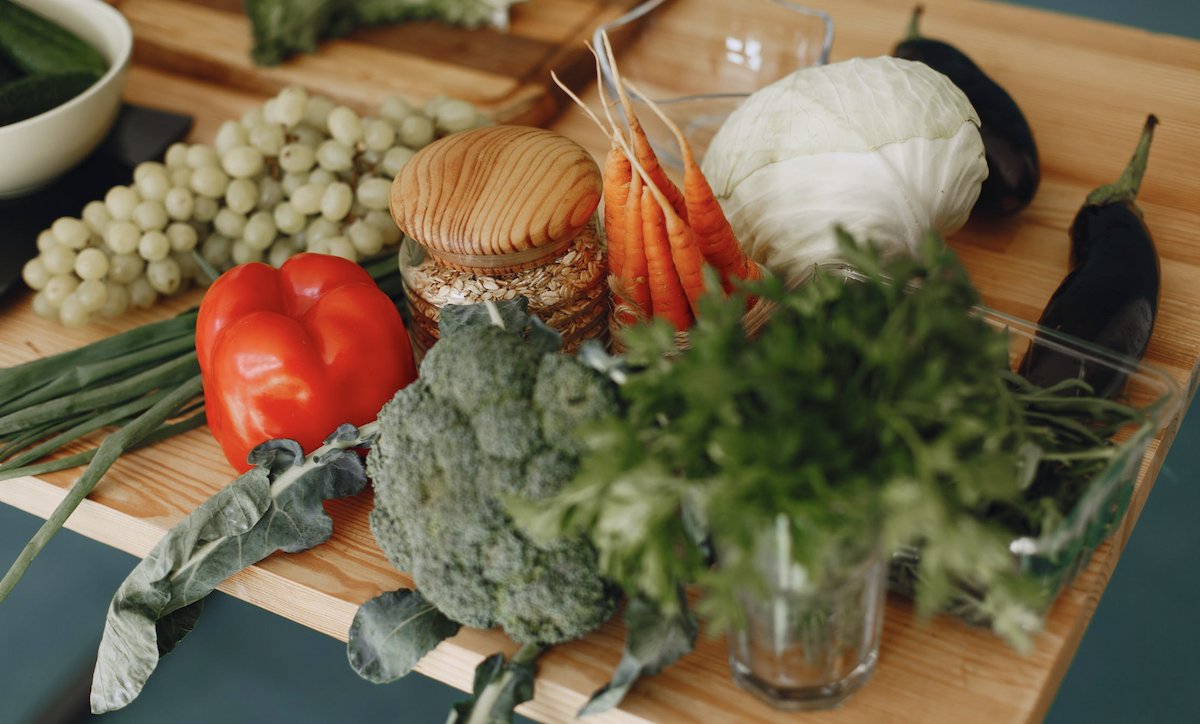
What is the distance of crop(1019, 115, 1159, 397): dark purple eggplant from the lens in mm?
671

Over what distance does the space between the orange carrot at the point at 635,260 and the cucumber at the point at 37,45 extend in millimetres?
739

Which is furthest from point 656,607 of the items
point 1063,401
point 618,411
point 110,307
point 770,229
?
point 110,307

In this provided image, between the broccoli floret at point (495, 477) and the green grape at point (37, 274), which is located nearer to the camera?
the broccoli floret at point (495, 477)

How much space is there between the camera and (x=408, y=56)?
4.07 ft

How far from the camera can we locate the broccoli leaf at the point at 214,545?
0.67m

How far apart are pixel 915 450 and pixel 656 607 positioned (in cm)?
23

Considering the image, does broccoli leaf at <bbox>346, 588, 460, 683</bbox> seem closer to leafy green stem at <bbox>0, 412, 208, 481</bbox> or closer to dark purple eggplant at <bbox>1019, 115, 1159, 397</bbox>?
leafy green stem at <bbox>0, 412, 208, 481</bbox>

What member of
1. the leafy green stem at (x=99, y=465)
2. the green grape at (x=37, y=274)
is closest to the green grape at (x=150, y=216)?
the green grape at (x=37, y=274)

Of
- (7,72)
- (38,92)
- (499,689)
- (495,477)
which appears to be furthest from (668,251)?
(7,72)

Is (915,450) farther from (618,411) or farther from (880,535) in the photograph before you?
(618,411)

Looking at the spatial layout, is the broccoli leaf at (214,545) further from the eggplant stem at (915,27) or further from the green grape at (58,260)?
the eggplant stem at (915,27)

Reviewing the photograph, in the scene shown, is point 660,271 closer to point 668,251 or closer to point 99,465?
point 668,251

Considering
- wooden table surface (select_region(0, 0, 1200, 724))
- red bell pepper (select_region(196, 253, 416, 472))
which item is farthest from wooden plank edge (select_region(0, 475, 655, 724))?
A: red bell pepper (select_region(196, 253, 416, 472))

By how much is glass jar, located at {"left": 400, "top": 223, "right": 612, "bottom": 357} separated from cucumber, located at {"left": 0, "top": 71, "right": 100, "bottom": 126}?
1.71 ft
